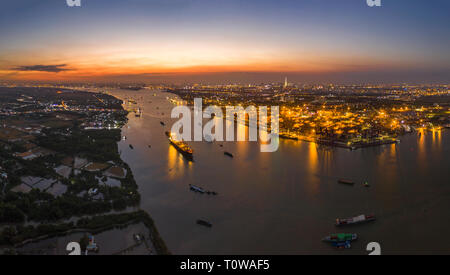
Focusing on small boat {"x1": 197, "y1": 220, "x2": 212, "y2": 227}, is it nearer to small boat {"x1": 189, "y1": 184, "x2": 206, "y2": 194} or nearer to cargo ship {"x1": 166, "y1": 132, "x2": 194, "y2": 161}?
small boat {"x1": 189, "y1": 184, "x2": 206, "y2": 194}

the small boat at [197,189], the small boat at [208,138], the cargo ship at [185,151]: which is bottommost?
the small boat at [197,189]

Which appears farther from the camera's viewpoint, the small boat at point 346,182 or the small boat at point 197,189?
the small boat at point 346,182

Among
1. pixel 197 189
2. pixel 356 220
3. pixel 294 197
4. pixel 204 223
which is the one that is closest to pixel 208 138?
pixel 197 189

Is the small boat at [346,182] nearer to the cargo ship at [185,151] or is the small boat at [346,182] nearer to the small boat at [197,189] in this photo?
the small boat at [197,189]

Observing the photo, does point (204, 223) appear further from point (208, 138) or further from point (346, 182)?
point (208, 138)

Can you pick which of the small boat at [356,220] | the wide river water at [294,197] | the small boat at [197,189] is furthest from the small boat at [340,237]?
the small boat at [197,189]

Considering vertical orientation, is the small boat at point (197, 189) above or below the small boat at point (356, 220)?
above
